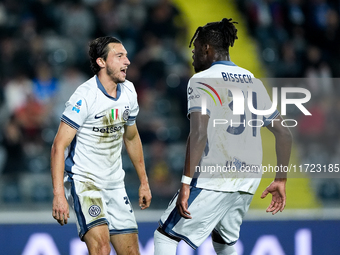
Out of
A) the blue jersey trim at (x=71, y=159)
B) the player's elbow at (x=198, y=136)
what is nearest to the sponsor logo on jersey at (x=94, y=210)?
the blue jersey trim at (x=71, y=159)

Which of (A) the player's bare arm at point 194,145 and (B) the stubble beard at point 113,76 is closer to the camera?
(A) the player's bare arm at point 194,145

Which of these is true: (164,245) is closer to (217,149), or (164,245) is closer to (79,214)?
(79,214)

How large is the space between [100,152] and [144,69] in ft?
13.5

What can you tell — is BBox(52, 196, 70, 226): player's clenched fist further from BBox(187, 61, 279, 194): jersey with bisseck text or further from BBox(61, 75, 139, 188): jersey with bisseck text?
BBox(187, 61, 279, 194): jersey with bisseck text

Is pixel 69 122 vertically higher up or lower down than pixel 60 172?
higher up

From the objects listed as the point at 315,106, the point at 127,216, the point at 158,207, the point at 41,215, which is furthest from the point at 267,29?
the point at 127,216

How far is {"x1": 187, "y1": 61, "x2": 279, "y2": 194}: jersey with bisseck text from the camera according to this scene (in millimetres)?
3771

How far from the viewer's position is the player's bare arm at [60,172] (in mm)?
3697

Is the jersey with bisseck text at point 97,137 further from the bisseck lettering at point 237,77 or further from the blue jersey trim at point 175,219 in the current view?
the bisseck lettering at point 237,77

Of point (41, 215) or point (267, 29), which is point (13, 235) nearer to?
point (41, 215)

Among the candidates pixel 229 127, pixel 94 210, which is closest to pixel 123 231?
pixel 94 210

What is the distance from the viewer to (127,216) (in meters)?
4.15

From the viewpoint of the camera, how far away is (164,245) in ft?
12.7

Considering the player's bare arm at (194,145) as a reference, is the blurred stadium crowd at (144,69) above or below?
above
